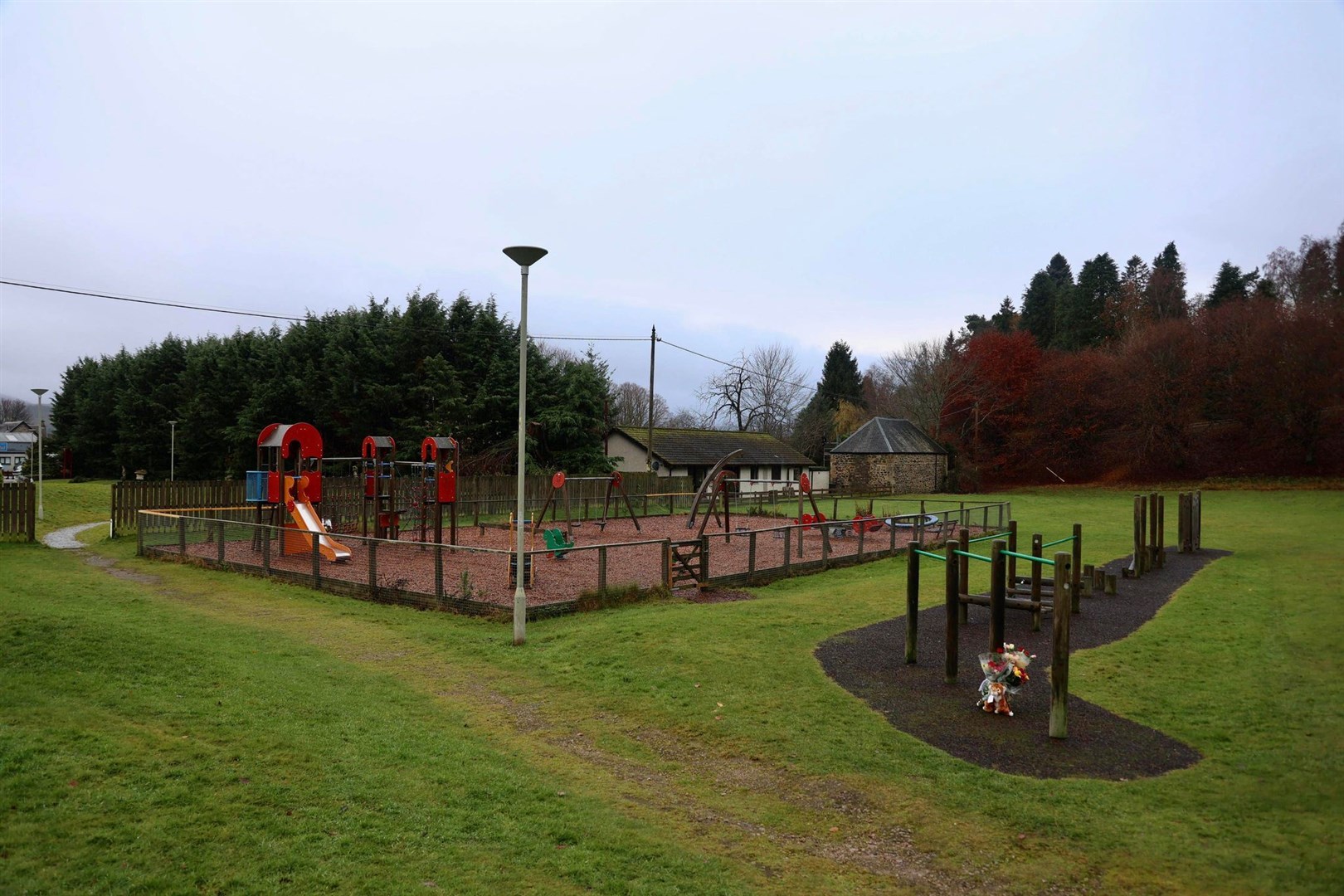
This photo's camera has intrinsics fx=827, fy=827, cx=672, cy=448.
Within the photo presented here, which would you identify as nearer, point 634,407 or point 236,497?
point 236,497

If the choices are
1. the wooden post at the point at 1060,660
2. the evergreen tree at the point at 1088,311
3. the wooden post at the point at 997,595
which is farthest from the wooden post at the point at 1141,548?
the evergreen tree at the point at 1088,311

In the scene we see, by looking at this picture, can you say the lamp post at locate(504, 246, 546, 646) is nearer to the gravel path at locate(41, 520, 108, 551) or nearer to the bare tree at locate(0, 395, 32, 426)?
the gravel path at locate(41, 520, 108, 551)

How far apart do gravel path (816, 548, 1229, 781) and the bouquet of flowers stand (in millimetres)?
116

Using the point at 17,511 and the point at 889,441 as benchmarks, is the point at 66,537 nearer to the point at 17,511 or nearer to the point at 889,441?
the point at 17,511

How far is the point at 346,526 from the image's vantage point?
23.2 metres

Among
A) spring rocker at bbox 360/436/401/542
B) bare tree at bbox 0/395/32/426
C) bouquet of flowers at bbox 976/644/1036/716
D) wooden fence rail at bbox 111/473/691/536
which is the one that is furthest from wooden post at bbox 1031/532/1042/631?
bare tree at bbox 0/395/32/426

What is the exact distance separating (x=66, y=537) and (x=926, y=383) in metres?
55.5

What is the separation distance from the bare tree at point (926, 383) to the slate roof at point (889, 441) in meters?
4.90

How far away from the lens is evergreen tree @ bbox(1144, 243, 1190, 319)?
60281 millimetres

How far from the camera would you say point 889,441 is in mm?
52562

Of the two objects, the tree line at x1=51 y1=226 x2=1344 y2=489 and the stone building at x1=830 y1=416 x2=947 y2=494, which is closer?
the tree line at x1=51 y1=226 x2=1344 y2=489

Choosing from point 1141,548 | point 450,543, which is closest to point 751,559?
point 1141,548

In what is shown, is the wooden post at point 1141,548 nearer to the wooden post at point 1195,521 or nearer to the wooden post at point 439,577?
the wooden post at point 1195,521

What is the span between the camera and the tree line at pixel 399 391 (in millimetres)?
41500
